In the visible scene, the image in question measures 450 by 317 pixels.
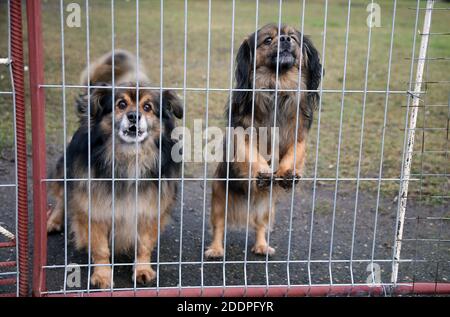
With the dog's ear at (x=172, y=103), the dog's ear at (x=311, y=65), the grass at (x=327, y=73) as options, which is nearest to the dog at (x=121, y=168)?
the dog's ear at (x=172, y=103)

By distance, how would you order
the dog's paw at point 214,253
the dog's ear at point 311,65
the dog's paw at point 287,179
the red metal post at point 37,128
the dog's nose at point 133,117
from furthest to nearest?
the dog's paw at point 214,253
the dog's ear at point 311,65
the dog's paw at point 287,179
the dog's nose at point 133,117
the red metal post at point 37,128

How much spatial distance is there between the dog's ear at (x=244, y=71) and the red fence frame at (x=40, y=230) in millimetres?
1226

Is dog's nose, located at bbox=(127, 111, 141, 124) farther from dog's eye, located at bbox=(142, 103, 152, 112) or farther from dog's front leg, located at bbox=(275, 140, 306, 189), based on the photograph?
dog's front leg, located at bbox=(275, 140, 306, 189)

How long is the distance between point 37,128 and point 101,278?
1.13 metres

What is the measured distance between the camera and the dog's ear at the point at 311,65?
370 centimetres

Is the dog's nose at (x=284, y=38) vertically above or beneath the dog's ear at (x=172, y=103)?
above

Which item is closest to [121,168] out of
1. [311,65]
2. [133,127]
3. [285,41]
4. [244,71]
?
[133,127]

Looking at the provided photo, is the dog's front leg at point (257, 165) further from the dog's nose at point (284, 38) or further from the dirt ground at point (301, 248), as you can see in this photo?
the dog's nose at point (284, 38)

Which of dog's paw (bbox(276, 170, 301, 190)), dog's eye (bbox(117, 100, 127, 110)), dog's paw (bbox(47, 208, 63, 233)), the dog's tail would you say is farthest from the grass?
dog's paw (bbox(47, 208, 63, 233))

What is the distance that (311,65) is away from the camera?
373 centimetres

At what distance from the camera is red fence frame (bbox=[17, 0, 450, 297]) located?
2799 mm

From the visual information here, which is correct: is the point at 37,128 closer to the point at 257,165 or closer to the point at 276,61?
the point at 257,165

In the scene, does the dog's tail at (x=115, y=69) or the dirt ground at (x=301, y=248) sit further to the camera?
the dog's tail at (x=115, y=69)
